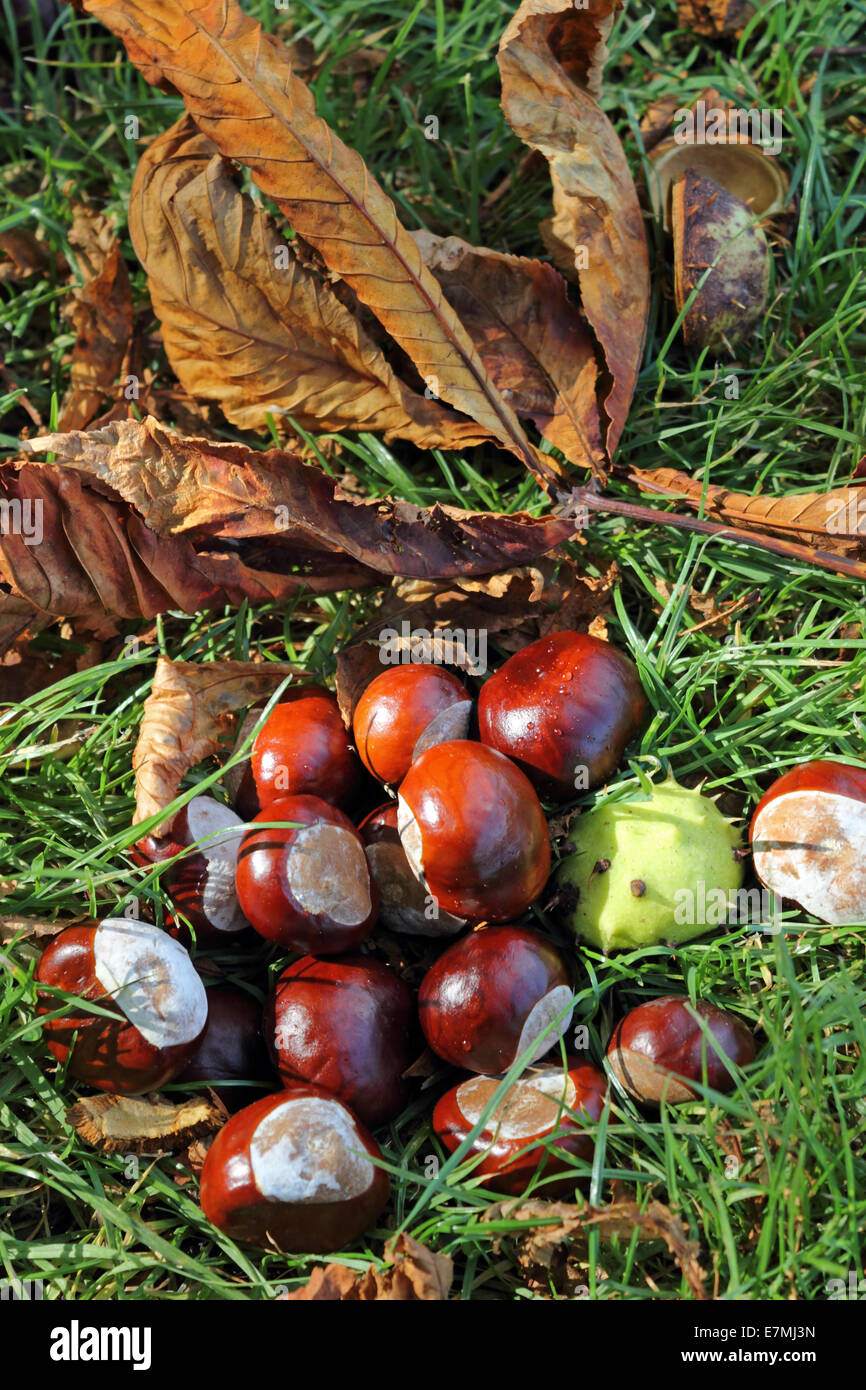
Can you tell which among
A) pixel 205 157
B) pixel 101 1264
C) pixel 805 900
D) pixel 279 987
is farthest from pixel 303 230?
pixel 101 1264

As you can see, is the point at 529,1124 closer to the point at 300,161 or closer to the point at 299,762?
the point at 299,762

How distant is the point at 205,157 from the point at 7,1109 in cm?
211

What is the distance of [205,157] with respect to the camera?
234 centimetres

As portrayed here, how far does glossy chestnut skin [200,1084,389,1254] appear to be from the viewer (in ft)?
5.57

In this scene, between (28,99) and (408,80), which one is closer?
(408,80)

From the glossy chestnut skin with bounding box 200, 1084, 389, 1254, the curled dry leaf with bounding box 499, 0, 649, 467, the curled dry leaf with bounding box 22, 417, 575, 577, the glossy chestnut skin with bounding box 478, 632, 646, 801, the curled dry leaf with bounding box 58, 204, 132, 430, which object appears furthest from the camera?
the curled dry leaf with bounding box 58, 204, 132, 430

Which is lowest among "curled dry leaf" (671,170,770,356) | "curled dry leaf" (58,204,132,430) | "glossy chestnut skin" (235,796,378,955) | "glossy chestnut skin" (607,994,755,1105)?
"glossy chestnut skin" (607,994,755,1105)

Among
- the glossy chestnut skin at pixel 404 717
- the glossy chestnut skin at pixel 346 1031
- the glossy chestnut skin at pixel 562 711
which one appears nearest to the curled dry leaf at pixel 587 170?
the glossy chestnut skin at pixel 562 711

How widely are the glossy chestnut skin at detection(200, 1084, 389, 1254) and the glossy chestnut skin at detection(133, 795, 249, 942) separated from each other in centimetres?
40

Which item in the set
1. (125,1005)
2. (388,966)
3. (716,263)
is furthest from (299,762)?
(716,263)

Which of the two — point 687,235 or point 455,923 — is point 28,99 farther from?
point 455,923

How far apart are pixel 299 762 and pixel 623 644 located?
86cm

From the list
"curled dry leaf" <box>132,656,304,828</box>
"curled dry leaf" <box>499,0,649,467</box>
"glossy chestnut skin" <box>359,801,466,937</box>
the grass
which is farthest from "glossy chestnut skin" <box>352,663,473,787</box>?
"curled dry leaf" <box>499,0,649,467</box>

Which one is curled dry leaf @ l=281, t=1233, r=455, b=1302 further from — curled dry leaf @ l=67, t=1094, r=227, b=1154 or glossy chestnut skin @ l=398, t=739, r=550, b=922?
glossy chestnut skin @ l=398, t=739, r=550, b=922
